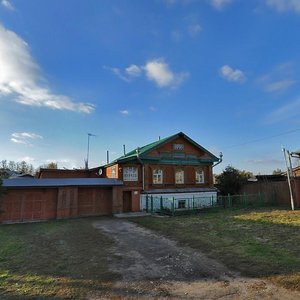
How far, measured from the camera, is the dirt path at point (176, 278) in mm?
5949

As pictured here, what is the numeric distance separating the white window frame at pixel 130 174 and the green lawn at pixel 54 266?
41.1ft

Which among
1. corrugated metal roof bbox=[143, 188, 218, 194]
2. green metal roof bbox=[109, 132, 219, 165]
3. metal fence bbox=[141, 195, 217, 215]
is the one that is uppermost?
green metal roof bbox=[109, 132, 219, 165]

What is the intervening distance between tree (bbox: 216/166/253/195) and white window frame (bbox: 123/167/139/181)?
11.6 metres

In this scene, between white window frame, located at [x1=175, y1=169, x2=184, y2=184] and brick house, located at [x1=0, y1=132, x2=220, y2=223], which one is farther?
white window frame, located at [x1=175, y1=169, x2=184, y2=184]

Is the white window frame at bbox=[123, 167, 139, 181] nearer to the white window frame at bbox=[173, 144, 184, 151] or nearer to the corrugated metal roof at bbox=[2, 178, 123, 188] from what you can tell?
the corrugated metal roof at bbox=[2, 178, 123, 188]

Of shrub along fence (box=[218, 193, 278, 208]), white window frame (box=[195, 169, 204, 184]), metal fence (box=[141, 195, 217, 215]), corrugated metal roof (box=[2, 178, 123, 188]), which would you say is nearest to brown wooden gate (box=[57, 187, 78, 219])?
corrugated metal roof (box=[2, 178, 123, 188])

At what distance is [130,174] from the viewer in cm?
2605

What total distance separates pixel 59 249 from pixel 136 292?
5.44 m

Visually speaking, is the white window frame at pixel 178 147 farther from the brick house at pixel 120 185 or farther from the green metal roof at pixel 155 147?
the green metal roof at pixel 155 147

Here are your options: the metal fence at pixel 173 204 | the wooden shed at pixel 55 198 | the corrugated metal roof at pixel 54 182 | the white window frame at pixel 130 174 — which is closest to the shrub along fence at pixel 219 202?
the metal fence at pixel 173 204

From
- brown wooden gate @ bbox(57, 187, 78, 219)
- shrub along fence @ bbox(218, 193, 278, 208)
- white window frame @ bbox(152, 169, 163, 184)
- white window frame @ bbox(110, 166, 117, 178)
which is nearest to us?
brown wooden gate @ bbox(57, 187, 78, 219)

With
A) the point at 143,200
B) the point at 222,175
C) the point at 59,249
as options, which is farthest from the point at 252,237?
the point at 222,175

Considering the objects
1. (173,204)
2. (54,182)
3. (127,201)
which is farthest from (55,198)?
(173,204)

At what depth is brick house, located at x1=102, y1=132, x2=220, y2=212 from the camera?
25656mm
